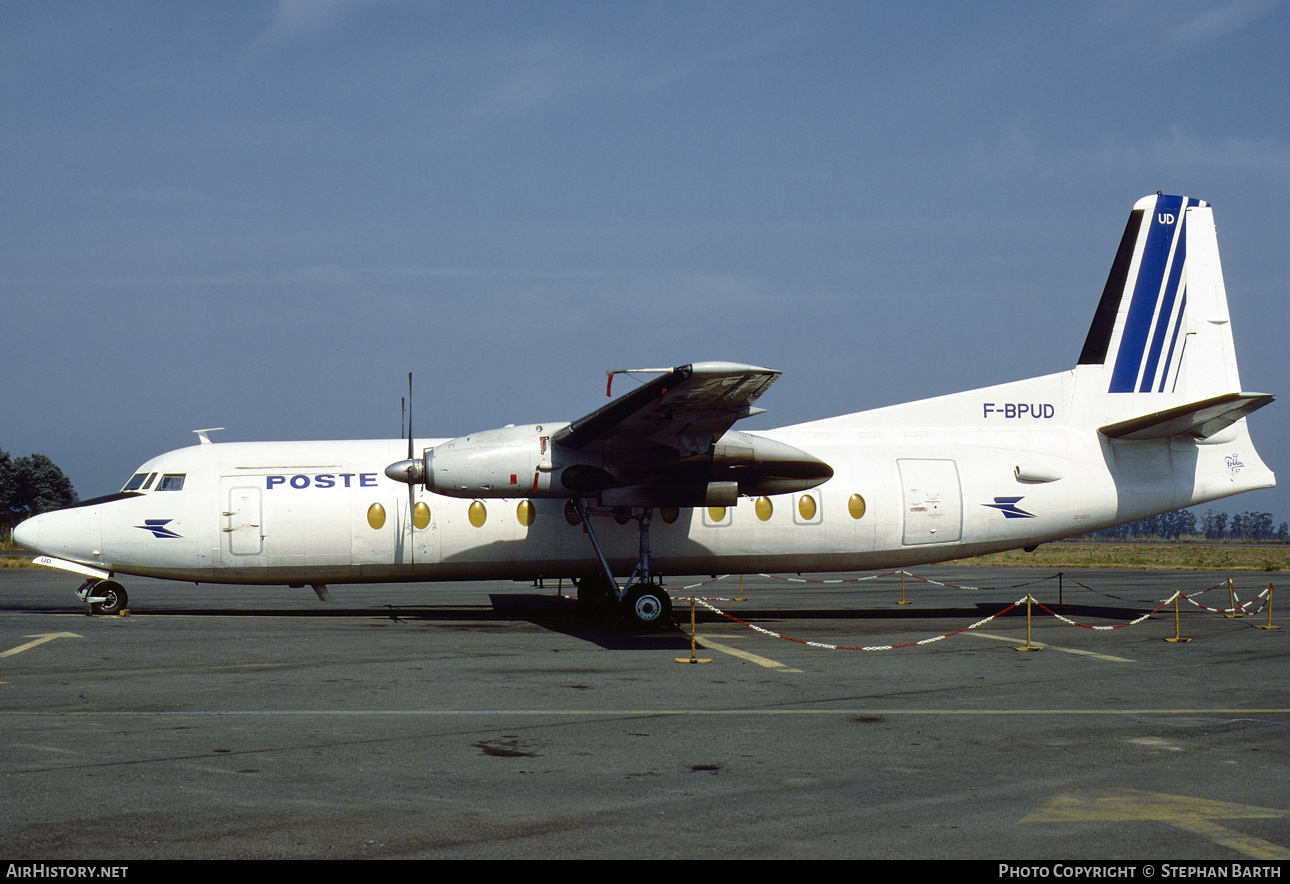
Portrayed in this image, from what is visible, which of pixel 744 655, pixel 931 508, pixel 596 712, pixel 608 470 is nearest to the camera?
pixel 596 712

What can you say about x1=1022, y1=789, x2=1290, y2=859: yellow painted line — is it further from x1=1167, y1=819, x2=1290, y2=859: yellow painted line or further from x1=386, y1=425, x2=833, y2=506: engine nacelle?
x1=386, y1=425, x2=833, y2=506: engine nacelle

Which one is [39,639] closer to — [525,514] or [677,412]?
[525,514]

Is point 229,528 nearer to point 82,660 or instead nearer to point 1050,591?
point 82,660

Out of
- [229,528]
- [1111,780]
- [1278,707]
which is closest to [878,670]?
[1278,707]

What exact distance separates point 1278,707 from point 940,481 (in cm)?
885

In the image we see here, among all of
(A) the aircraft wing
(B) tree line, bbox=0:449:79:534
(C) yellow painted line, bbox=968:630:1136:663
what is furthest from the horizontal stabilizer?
(B) tree line, bbox=0:449:79:534

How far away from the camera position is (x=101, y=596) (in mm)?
18625

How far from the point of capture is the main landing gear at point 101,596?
1858cm

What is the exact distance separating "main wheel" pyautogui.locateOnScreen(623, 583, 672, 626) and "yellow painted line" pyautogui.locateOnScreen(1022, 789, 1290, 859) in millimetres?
10217

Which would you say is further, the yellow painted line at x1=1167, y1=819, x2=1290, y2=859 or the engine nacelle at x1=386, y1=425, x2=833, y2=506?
the engine nacelle at x1=386, y1=425, x2=833, y2=506

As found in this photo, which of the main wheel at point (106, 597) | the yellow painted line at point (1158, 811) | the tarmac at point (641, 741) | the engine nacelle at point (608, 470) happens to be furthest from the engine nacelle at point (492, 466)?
the yellow painted line at point (1158, 811)

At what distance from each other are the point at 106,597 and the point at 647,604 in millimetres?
9923

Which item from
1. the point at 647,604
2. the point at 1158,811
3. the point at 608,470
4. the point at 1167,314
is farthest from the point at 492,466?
the point at 1167,314

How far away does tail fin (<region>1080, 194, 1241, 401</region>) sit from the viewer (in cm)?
2038
